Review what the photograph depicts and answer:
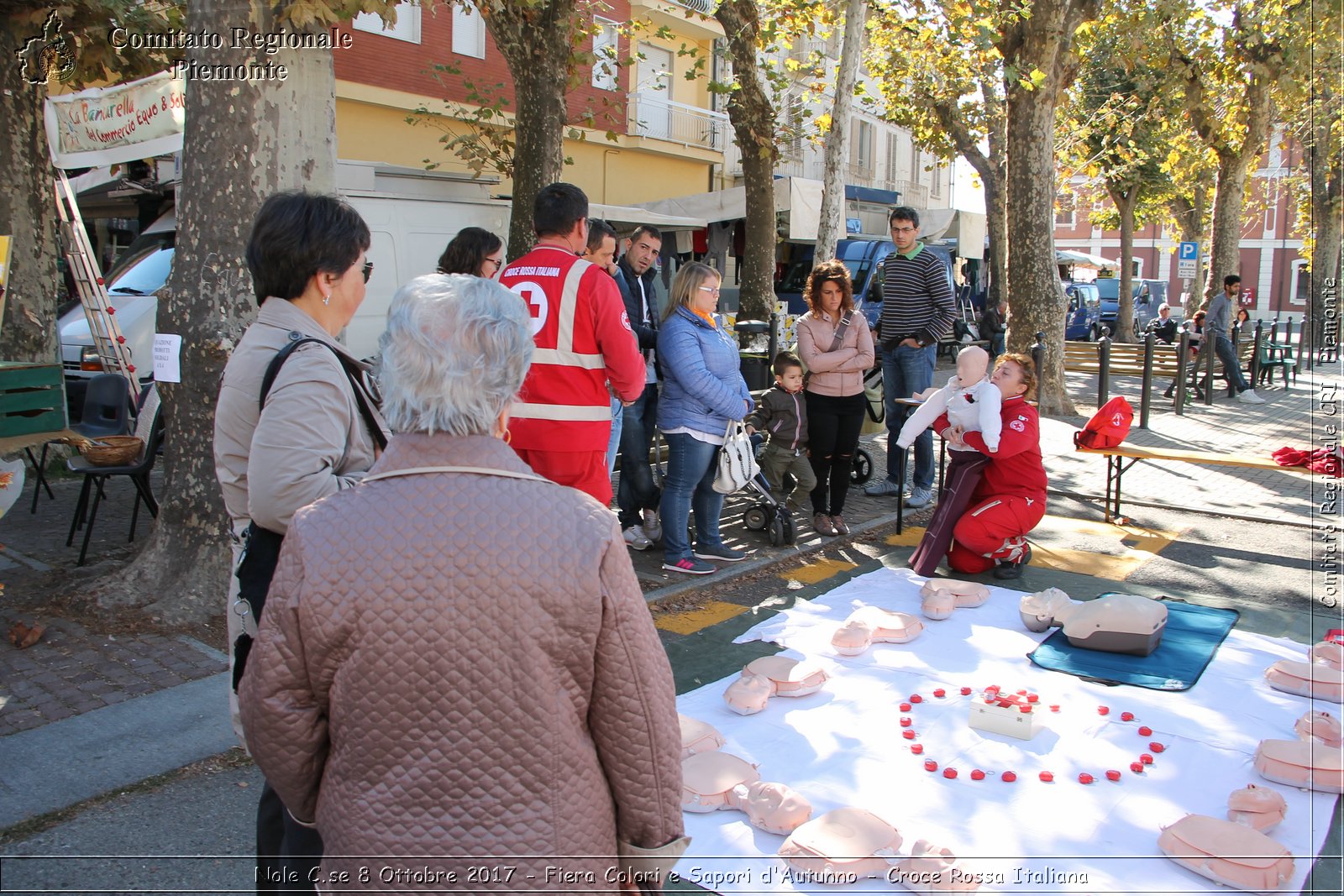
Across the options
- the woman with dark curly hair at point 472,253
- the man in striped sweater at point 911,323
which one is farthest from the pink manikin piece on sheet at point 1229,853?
the man in striped sweater at point 911,323

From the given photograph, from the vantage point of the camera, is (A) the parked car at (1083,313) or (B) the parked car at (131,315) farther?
(A) the parked car at (1083,313)

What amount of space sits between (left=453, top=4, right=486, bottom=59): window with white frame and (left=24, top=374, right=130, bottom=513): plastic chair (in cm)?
1489

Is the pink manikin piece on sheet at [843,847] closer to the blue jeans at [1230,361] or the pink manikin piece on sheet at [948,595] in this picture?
the pink manikin piece on sheet at [948,595]

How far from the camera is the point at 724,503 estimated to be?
28.1ft

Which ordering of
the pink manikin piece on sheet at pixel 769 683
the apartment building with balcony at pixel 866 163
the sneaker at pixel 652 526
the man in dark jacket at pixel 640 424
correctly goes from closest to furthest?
the pink manikin piece on sheet at pixel 769 683
the man in dark jacket at pixel 640 424
the sneaker at pixel 652 526
the apartment building with balcony at pixel 866 163

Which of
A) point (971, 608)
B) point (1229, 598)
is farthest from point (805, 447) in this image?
point (1229, 598)

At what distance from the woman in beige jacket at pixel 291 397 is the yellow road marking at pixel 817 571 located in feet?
14.1

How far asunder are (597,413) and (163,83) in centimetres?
490

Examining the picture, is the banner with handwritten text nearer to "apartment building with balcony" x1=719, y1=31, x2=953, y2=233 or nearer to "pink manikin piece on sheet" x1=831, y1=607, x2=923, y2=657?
"pink manikin piece on sheet" x1=831, y1=607, x2=923, y2=657

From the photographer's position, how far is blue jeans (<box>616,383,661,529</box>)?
6.98 meters

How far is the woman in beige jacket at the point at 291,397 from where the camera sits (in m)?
2.41

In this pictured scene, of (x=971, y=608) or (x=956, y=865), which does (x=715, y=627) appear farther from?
(x=956, y=865)

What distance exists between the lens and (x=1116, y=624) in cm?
500

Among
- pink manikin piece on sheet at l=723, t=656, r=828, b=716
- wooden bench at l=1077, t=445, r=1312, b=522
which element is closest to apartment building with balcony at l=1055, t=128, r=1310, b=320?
wooden bench at l=1077, t=445, r=1312, b=522
